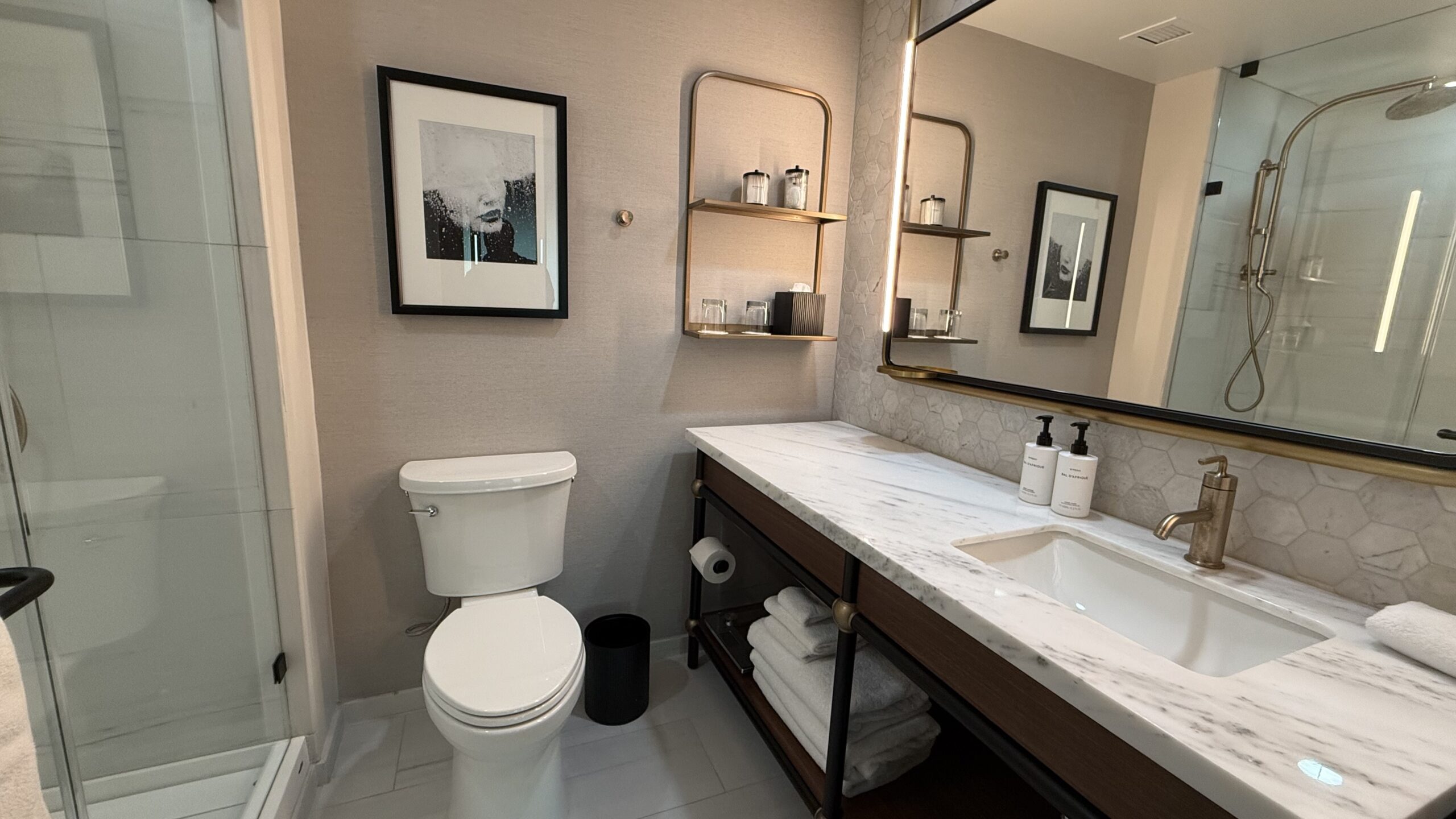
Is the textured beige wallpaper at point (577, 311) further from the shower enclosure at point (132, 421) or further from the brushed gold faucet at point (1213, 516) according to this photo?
the brushed gold faucet at point (1213, 516)

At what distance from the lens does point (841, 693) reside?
3.82 feet

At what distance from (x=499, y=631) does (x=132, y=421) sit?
85 centimetres

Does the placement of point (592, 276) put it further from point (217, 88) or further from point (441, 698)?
point (441, 698)

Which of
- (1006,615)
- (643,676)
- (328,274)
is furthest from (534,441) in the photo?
(1006,615)

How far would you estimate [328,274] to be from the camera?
4.86 ft

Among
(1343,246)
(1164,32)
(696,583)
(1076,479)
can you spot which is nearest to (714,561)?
(696,583)

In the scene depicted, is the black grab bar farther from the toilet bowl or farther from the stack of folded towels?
the stack of folded towels

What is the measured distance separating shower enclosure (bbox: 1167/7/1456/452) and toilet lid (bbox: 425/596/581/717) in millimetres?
1393

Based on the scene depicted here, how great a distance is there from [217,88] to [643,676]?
5.81 feet

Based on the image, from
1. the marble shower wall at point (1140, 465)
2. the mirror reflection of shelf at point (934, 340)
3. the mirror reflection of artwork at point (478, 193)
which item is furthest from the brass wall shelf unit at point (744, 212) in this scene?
the mirror reflection of artwork at point (478, 193)

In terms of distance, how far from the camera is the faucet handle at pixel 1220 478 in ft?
3.13

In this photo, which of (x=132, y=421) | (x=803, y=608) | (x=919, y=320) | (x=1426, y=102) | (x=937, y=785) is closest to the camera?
(x=1426, y=102)

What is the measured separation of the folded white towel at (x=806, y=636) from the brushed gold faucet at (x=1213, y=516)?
28.1 inches

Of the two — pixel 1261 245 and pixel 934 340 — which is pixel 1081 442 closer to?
pixel 1261 245
